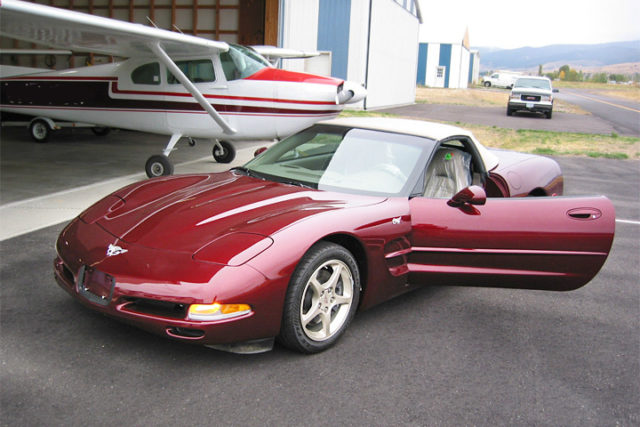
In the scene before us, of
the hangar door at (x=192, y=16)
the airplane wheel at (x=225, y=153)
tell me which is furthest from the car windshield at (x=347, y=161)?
the hangar door at (x=192, y=16)

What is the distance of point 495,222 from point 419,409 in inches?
59.4

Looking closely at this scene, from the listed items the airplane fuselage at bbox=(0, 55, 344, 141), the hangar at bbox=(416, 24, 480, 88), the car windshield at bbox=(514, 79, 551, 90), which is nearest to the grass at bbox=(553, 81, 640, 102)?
the hangar at bbox=(416, 24, 480, 88)

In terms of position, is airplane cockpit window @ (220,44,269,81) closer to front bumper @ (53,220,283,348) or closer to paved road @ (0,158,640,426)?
paved road @ (0,158,640,426)

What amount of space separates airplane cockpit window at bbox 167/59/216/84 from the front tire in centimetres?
660

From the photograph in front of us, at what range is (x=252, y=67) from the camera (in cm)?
938

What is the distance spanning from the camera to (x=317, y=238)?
10.8ft

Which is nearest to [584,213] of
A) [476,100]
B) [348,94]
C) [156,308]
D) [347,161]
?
[347,161]

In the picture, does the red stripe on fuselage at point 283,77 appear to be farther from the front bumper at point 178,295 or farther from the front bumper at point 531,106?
the front bumper at point 531,106

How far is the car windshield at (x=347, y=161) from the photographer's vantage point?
164 inches

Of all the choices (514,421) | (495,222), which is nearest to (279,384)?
(514,421)

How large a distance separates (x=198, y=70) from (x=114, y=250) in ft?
22.2

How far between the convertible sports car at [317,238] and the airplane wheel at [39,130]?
33.2ft

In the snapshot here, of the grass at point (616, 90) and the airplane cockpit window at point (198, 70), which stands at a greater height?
the grass at point (616, 90)

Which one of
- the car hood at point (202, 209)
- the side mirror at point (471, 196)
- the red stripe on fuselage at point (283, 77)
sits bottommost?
the car hood at point (202, 209)
